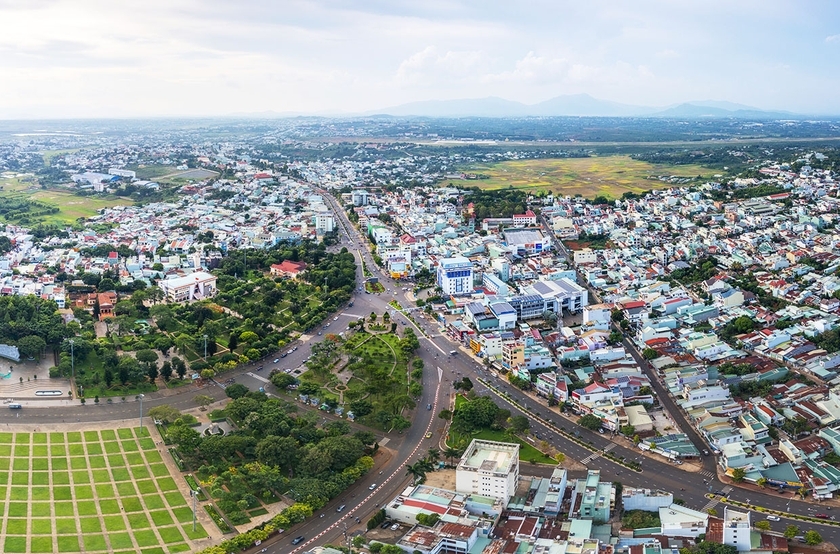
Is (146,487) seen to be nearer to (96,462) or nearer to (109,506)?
(109,506)

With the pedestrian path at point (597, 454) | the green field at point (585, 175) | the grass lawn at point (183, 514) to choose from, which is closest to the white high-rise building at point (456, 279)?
the pedestrian path at point (597, 454)

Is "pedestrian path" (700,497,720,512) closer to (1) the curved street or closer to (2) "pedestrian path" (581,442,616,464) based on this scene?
(1) the curved street

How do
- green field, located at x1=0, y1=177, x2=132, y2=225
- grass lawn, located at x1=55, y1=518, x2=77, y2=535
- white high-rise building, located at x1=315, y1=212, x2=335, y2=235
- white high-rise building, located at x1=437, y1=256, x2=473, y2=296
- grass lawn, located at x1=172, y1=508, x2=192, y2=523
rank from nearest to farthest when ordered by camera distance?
grass lawn, located at x1=55, y1=518, x2=77, y2=535 < grass lawn, located at x1=172, y1=508, x2=192, y2=523 < white high-rise building, located at x1=437, y1=256, x2=473, y2=296 < white high-rise building, located at x1=315, y1=212, x2=335, y2=235 < green field, located at x1=0, y1=177, x2=132, y2=225

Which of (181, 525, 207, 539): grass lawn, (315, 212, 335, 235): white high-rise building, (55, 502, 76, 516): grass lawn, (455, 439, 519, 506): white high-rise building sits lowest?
(181, 525, 207, 539): grass lawn

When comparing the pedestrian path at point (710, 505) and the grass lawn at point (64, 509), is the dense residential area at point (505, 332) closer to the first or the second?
Result: the pedestrian path at point (710, 505)

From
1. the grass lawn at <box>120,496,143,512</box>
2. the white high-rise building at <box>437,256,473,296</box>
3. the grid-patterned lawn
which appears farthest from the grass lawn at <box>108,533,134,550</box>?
the white high-rise building at <box>437,256,473,296</box>

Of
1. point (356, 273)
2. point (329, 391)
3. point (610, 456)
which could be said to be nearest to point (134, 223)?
point (356, 273)

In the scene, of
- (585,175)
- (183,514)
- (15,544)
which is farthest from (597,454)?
(585,175)
